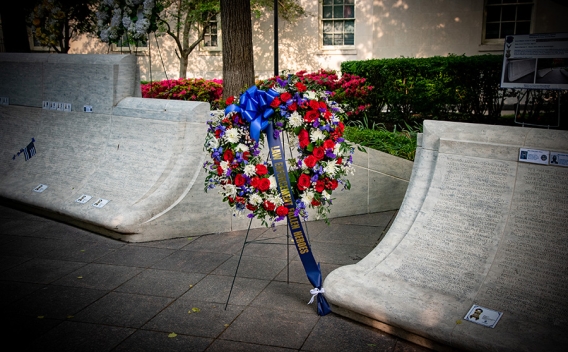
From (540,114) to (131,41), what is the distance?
7.69 meters

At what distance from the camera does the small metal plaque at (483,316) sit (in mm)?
3549

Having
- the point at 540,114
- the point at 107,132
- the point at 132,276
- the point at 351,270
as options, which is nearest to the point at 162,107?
the point at 107,132

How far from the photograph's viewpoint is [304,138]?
4035 mm

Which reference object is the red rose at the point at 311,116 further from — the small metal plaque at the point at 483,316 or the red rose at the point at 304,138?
the small metal plaque at the point at 483,316

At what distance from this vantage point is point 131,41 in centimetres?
842

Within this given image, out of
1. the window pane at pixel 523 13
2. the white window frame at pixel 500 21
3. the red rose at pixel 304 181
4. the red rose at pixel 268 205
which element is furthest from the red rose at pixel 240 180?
the window pane at pixel 523 13

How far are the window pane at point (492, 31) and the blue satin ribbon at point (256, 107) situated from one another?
16.0m

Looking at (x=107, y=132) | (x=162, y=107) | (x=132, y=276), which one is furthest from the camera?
(x=107, y=132)

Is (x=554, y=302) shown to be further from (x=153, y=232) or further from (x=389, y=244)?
(x=153, y=232)

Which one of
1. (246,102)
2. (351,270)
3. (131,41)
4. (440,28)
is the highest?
(440,28)

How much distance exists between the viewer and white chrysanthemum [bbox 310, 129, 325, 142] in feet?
13.2

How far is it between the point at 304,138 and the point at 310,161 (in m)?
0.20

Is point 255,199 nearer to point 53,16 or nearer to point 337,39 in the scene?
point 53,16

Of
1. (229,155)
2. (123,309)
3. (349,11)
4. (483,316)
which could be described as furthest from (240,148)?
(349,11)
